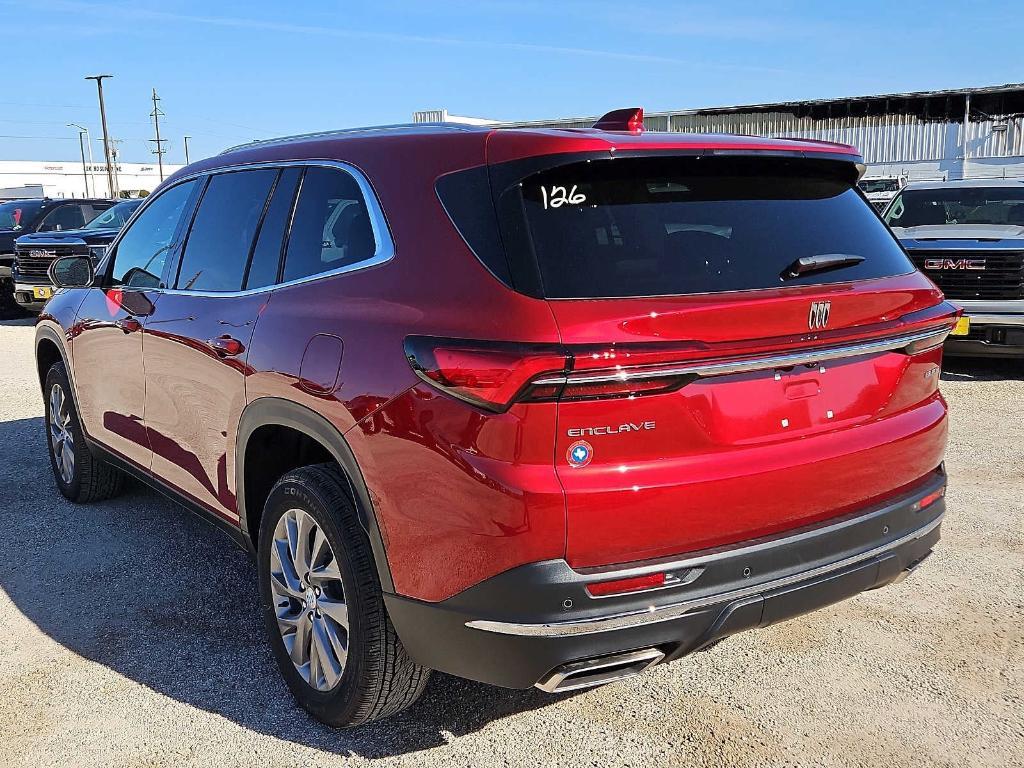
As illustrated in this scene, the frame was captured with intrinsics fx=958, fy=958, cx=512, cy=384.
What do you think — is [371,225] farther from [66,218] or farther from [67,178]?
[67,178]

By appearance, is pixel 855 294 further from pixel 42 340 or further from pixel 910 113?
pixel 910 113

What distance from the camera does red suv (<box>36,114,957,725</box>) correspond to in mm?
2303

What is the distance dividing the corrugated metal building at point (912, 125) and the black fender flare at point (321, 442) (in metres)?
34.5

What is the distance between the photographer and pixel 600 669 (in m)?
2.41

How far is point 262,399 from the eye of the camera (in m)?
3.11

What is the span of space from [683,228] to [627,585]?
95 cm

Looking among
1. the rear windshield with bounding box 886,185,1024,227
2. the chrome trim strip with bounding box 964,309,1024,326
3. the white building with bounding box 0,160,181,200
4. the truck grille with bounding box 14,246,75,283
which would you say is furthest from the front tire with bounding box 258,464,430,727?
the white building with bounding box 0,160,181,200

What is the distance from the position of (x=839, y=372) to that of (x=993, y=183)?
8.93 metres

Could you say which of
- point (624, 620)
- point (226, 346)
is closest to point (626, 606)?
point (624, 620)

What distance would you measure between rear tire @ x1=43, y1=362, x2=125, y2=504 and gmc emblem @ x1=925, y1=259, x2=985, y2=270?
278 inches

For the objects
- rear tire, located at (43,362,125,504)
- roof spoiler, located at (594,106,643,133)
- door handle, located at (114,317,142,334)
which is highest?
roof spoiler, located at (594,106,643,133)

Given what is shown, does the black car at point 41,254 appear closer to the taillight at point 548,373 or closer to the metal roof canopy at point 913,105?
the taillight at point 548,373

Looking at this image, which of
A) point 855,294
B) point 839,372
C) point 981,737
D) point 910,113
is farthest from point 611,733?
point 910,113

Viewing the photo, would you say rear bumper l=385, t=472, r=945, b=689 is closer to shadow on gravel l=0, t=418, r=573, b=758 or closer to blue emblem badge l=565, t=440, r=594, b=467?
blue emblem badge l=565, t=440, r=594, b=467
